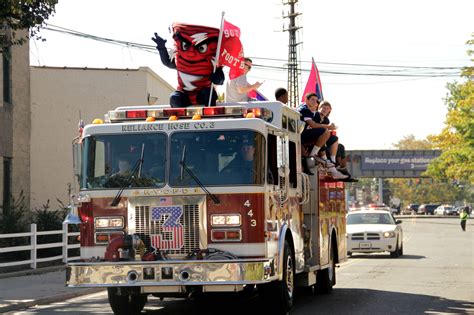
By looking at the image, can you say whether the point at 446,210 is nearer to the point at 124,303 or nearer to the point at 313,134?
the point at 313,134

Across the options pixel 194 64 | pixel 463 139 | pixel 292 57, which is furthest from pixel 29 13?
pixel 463 139

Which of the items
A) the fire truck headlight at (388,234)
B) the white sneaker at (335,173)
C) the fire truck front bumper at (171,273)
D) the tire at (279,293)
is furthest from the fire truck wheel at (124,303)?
the fire truck headlight at (388,234)

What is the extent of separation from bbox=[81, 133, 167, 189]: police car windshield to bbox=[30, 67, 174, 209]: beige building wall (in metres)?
18.8

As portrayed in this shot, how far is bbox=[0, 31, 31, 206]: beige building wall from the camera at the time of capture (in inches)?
1049

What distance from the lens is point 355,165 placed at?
106 meters

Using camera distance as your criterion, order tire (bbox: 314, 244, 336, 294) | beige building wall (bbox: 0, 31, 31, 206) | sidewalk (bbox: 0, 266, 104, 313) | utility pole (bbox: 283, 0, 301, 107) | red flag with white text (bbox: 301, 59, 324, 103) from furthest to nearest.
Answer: utility pole (bbox: 283, 0, 301, 107)
beige building wall (bbox: 0, 31, 31, 206)
red flag with white text (bbox: 301, 59, 324, 103)
tire (bbox: 314, 244, 336, 294)
sidewalk (bbox: 0, 266, 104, 313)

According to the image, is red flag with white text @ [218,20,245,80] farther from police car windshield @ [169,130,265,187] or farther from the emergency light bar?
police car windshield @ [169,130,265,187]

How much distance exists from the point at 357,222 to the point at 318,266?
15220mm

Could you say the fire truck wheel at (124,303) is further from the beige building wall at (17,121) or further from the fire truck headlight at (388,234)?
the fire truck headlight at (388,234)

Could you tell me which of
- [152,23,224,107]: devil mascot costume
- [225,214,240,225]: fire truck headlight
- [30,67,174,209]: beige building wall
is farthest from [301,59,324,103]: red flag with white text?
[30,67,174,209]: beige building wall

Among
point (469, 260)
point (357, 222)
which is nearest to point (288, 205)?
point (469, 260)

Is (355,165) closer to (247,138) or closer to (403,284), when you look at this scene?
(403,284)

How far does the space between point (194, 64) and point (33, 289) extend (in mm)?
Answer: 6414

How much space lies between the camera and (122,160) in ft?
38.5
